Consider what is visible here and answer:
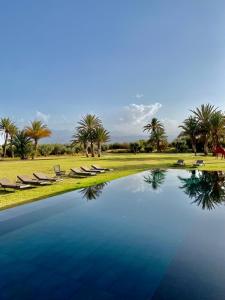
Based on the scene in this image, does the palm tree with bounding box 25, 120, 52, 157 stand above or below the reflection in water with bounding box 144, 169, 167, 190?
above

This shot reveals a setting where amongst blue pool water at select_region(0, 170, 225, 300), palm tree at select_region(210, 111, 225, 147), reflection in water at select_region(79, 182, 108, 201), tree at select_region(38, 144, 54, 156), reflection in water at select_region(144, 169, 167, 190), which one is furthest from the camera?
tree at select_region(38, 144, 54, 156)

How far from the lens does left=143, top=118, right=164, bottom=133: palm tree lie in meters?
65.8

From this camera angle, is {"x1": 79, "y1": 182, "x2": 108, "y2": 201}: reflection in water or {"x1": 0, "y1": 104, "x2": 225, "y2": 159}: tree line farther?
{"x1": 0, "y1": 104, "x2": 225, "y2": 159}: tree line

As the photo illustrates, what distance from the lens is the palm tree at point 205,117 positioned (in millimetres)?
45438

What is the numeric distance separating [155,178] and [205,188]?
4.47m

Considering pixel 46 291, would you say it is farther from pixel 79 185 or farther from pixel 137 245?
pixel 79 185

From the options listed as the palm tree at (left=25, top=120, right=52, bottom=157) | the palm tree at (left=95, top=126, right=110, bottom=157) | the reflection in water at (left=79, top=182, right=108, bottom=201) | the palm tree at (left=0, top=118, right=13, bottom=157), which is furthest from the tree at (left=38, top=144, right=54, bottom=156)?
the reflection in water at (left=79, top=182, right=108, bottom=201)

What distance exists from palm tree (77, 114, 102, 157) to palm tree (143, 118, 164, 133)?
19.3 meters

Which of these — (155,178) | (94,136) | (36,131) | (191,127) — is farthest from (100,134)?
(155,178)

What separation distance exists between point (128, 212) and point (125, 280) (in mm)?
5602

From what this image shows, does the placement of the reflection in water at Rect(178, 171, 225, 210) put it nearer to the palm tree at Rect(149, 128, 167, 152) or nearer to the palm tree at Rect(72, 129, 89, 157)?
the palm tree at Rect(72, 129, 89, 157)

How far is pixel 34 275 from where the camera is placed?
6.16m

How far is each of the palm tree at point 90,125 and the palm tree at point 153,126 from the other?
19252 millimetres

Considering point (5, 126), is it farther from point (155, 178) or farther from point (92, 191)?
point (92, 191)
